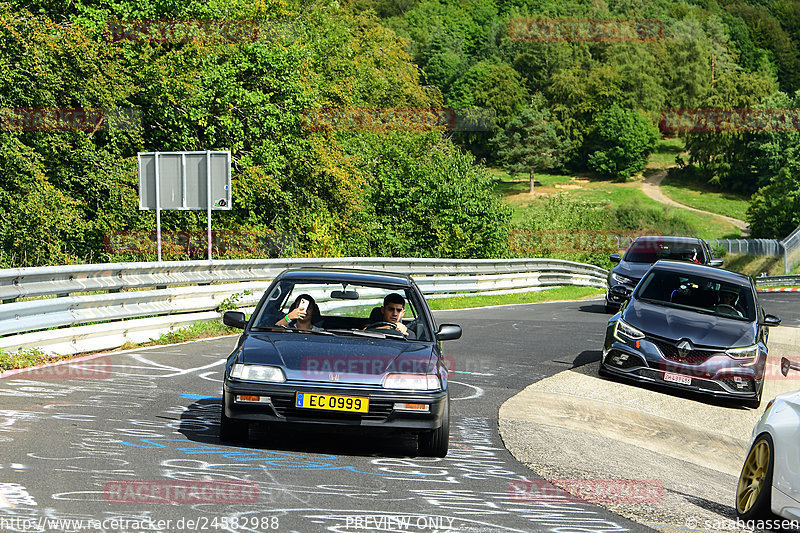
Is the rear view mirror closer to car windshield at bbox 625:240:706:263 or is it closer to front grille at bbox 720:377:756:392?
front grille at bbox 720:377:756:392

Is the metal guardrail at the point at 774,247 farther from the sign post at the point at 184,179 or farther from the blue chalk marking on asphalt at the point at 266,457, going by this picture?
the blue chalk marking on asphalt at the point at 266,457

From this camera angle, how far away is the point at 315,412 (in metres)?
7.03

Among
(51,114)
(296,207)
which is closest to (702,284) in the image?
(51,114)

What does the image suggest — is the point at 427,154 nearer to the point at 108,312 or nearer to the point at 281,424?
the point at 108,312

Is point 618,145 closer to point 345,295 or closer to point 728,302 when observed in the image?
point 728,302

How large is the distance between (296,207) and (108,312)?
802 inches

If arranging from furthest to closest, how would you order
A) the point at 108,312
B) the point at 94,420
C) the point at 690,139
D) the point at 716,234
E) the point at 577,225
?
the point at 690,139
the point at 716,234
the point at 577,225
the point at 108,312
the point at 94,420

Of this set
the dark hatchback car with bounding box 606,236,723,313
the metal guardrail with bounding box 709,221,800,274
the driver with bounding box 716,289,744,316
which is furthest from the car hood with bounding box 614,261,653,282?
the metal guardrail with bounding box 709,221,800,274

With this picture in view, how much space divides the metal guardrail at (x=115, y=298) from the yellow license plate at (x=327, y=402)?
522cm

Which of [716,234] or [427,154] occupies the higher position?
[427,154]

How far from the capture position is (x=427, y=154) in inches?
1997

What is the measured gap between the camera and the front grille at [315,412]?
7.04 metres

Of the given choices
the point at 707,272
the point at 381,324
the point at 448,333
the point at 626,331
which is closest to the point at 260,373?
the point at 381,324

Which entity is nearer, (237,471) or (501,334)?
(237,471)
